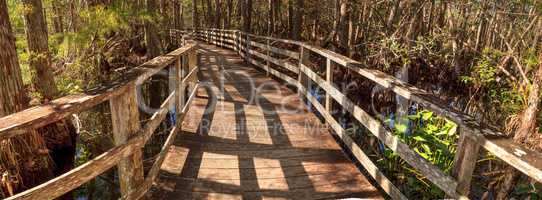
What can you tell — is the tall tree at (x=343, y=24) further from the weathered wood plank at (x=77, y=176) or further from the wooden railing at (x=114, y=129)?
the weathered wood plank at (x=77, y=176)

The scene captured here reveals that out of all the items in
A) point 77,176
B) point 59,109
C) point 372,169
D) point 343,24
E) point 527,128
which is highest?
point 343,24

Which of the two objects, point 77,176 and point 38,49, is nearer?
point 77,176

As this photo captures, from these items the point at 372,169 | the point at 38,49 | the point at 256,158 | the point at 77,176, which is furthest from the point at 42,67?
the point at 372,169

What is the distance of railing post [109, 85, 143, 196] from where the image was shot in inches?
119

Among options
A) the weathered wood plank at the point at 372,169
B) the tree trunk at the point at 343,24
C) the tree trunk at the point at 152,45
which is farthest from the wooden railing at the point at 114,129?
the tree trunk at the point at 152,45

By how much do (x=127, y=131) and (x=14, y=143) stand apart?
2380 mm

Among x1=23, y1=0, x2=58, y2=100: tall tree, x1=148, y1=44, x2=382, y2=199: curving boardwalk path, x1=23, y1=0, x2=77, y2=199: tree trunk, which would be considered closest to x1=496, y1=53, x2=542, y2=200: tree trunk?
x1=148, y1=44, x2=382, y2=199: curving boardwalk path

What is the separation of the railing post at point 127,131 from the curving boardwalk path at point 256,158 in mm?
489

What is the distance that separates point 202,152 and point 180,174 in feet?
2.34

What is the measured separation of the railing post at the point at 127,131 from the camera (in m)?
3.01

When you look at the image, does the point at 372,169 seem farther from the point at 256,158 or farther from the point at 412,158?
the point at 256,158

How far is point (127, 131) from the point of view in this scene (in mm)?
3121

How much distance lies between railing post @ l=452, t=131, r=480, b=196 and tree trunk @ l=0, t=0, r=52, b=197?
476 cm

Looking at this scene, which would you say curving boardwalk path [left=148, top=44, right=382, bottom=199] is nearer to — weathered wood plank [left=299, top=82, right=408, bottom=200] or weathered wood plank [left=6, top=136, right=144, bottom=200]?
weathered wood plank [left=299, top=82, right=408, bottom=200]
